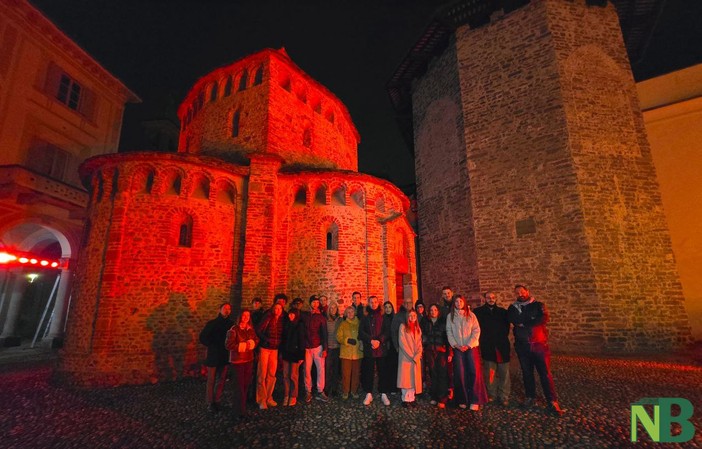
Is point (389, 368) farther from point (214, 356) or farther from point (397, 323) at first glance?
point (214, 356)

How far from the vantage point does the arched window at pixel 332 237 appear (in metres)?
11.1

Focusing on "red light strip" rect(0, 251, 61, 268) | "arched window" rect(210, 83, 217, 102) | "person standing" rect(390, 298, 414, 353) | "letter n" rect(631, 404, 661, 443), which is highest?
"arched window" rect(210, 83, 217, 102)

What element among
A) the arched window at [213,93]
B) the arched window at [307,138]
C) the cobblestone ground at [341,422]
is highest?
the arched window at [213,93]

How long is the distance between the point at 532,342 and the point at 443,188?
391 inches

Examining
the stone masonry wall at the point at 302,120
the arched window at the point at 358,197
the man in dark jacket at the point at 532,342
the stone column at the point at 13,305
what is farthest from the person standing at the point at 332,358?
the stone column at the point at 13,305

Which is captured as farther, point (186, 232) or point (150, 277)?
point (186, 232)

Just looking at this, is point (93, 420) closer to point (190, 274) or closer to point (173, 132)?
point (190, 274)

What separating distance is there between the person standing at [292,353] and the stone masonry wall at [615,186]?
938 centimetres

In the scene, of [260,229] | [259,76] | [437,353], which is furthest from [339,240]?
[259,76]

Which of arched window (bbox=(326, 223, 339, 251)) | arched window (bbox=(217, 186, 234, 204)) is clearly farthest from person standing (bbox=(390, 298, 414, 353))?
arched window (bbox=(217, 186, 234, 204))

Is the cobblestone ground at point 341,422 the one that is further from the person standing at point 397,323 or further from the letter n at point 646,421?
the person standing at point 397,323

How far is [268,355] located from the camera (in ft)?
19.2

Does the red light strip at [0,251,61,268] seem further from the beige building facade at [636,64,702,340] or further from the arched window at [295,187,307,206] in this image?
the beige building facade at [636,64,702,340]

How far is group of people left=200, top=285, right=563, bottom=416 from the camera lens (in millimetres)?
5234
